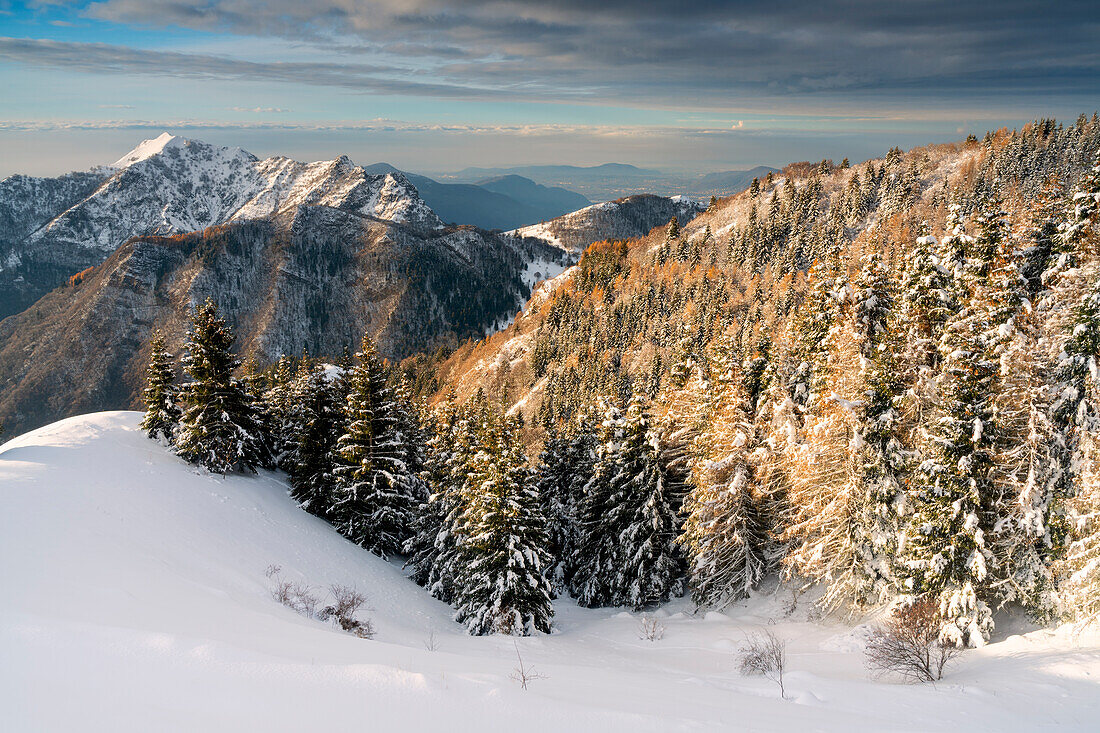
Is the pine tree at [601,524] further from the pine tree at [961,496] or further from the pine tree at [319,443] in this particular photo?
the pine tree at [319,443]

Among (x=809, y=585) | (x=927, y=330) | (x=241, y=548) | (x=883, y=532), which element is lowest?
(x=809, y=585)

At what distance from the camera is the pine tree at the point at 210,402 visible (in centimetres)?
3344

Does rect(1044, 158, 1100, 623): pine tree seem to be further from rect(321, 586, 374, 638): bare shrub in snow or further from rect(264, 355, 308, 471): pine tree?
rect(264, 355, 308, 471): pine tree

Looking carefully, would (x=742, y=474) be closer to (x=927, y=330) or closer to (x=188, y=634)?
(x=927, y=330)

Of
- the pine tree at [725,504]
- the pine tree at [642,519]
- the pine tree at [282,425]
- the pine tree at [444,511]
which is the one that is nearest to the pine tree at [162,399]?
the pine tree at [282,425]

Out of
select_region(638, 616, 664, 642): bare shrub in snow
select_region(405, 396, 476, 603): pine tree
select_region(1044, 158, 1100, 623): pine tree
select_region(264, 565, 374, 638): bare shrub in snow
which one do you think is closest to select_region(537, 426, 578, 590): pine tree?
select_region(405, 396, 476, 603): pine tree

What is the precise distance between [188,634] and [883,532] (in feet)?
77.2

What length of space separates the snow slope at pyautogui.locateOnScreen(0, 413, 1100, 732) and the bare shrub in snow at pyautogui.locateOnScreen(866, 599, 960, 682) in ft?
2.16

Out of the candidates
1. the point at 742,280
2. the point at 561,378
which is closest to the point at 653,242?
the point at 742,280

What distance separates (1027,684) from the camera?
12562mm

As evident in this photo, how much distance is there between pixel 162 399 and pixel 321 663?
1402 inches

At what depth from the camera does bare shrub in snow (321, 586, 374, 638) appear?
717 inches

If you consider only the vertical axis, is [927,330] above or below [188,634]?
above

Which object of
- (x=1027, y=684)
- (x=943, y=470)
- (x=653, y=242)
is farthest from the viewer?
(x=653, y=242)
